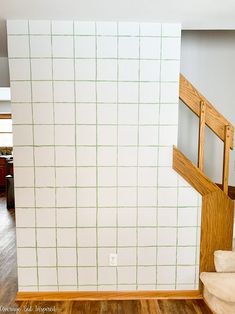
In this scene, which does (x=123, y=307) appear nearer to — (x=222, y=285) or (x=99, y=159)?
(x=222, y=285)

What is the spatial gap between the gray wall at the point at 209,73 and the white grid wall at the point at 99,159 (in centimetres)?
92

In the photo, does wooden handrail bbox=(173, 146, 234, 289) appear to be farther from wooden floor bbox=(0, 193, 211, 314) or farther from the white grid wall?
wooden floor bbox=(0, 193, 211, 314)

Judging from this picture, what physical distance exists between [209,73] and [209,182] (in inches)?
57.6

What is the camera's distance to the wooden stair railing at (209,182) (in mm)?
2260

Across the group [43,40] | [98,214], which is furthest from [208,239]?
[43,40]

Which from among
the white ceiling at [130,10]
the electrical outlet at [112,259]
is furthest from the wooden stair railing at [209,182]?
the electrical outlet at [112,259]

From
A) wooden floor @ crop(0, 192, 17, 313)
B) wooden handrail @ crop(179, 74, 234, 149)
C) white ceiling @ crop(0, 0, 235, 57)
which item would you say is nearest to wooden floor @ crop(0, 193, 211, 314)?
wooden floor @ crop(0, 192, 17, 313)

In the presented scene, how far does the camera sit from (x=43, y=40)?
2137 mm

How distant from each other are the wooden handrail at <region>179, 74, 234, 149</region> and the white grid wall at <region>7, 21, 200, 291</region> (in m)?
0.09

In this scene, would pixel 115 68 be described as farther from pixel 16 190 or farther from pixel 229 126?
pixel 16 190

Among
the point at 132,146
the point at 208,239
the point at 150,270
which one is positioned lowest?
the point at 150,270

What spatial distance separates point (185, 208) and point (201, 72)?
1661mm

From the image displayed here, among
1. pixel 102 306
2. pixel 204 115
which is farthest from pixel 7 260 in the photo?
pixel 204 115

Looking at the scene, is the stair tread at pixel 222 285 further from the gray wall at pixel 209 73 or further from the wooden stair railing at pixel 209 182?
A: the gray wall at pixel 209 73
